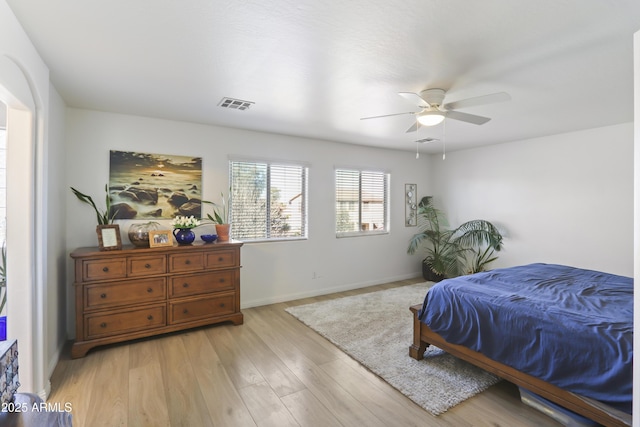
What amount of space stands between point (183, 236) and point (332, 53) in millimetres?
2506

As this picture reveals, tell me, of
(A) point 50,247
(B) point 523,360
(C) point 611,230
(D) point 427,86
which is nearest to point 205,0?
(D) point 427,86

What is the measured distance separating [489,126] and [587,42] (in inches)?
84.5

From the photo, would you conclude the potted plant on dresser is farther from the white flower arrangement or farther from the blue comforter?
the blue comforter

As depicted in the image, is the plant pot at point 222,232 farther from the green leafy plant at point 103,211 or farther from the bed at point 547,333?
the bed at point 547,333

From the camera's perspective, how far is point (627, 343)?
1795 mm

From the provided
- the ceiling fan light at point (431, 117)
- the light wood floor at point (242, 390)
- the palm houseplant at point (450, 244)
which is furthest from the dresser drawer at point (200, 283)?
the palm houseplant at point (450, 244)

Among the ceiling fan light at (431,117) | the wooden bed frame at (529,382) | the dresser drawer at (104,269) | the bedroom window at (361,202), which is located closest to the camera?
the wooden bed frame at (529,382)

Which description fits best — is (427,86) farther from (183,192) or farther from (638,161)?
(183,192)

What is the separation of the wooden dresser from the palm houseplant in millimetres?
3686

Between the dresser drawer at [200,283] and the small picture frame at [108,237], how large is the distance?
64 centimetres

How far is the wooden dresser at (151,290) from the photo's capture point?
9.63 feet

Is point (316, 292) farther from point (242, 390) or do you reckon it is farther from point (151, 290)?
point (242, 390)

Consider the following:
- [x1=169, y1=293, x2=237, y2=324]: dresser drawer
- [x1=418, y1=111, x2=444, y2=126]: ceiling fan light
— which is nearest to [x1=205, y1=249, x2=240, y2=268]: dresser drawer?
[x1=169, y1=293, x2=237, y2=324]: dresser drawer

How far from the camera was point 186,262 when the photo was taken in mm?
3396
